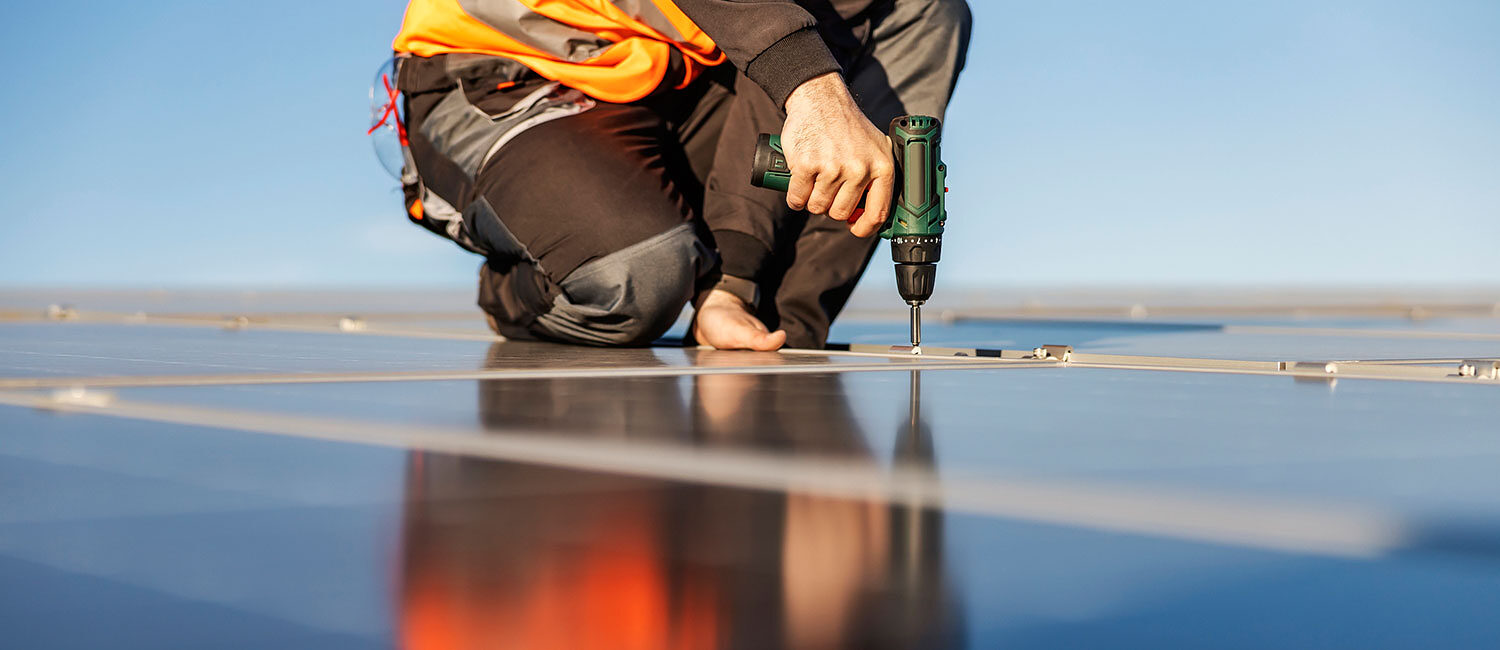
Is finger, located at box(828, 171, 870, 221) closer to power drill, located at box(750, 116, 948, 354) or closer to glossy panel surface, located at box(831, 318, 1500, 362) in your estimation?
power drill, located at box(750, 116, 948, 354)

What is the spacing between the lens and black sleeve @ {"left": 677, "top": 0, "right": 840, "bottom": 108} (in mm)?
1928

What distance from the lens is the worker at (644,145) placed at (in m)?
2.17

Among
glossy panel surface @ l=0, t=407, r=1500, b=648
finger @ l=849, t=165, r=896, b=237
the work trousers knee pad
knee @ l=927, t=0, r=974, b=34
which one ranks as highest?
knee @ l=927, t=0, r=974, b=34

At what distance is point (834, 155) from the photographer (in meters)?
1.84

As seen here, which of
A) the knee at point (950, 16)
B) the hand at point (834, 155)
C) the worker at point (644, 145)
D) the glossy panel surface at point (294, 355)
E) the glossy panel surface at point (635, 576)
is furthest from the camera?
the knee at point (950, 16)

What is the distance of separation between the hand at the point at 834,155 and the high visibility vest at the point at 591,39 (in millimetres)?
394

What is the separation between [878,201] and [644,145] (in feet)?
2.01

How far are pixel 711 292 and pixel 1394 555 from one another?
70.7 inches

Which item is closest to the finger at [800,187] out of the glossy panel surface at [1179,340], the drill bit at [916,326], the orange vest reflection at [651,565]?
the drill bit at [916,326]

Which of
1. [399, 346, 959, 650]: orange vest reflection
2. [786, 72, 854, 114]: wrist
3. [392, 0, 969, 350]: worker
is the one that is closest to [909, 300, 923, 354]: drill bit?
[392, 0, 969, 350]: worker

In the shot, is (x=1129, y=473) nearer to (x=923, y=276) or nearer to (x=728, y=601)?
(x=728, y=601)

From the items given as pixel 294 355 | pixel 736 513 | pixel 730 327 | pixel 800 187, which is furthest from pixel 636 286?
pixel 736 513

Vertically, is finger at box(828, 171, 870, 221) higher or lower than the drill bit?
higher

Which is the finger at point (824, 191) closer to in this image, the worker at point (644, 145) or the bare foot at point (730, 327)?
the worker at point (644, 145)
